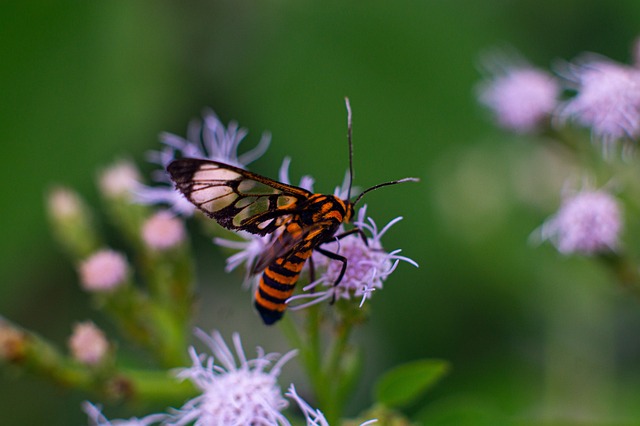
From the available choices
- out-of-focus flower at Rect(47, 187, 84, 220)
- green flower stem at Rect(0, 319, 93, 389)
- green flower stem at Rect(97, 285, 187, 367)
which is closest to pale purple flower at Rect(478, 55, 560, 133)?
green flower stem at Rect(97, 285, 187, 367)

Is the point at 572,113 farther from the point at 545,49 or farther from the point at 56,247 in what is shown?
the point at 56,247

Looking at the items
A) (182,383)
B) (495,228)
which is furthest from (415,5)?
(182,383)

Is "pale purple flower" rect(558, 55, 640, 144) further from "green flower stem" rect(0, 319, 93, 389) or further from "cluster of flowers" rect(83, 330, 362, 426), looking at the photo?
"green flower stem" rect(0, 319, 93, 389)

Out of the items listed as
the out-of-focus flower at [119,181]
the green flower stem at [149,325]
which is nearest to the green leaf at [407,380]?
the green flower stem at [149,325]

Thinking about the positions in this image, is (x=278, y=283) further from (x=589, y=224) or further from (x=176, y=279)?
(x=589, y=224)

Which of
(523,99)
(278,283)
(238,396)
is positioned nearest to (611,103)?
(523,99)
